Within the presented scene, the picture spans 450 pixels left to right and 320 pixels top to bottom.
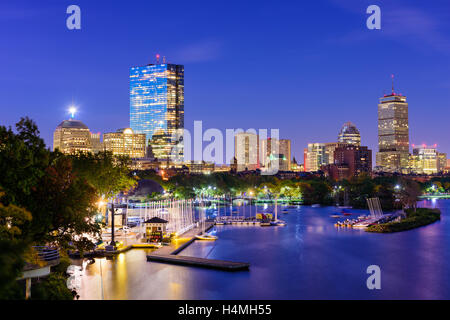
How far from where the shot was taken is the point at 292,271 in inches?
1559

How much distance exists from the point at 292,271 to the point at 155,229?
1667 centimetres

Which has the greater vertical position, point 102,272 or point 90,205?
point 90,205

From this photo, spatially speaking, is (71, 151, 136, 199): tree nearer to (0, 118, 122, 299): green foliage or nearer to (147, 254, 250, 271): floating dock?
(147, 254, 250, 271): floating dock

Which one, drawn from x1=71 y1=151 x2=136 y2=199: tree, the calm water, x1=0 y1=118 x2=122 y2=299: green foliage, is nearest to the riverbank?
the calm water

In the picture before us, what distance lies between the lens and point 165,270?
121ft

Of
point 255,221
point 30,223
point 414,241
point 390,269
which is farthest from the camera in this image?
point 255,221

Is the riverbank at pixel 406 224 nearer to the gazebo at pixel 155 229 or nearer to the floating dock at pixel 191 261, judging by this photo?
the gazebo at pixel 155 229

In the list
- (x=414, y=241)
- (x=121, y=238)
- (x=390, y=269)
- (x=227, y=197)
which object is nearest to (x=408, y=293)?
(x=390, y=269)

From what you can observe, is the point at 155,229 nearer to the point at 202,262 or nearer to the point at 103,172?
the point at 103,172

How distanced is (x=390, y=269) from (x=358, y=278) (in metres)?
5.72

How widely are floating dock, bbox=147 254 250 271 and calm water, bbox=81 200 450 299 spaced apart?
79cm

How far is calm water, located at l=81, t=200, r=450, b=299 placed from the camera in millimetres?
31531

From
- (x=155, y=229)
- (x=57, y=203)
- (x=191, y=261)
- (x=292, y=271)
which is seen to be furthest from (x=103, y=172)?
(x=57, y=203)
